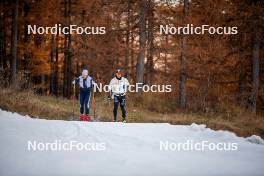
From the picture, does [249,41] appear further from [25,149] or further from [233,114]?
[25,149]

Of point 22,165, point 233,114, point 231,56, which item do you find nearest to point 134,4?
point 231,56

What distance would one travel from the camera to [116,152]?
7.89m

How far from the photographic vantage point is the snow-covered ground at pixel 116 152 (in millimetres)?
6762

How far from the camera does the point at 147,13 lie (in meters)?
20.9

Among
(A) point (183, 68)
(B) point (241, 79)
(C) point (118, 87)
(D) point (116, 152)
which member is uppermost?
(A) point (183, 68)

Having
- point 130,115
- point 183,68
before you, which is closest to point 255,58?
point 183,68

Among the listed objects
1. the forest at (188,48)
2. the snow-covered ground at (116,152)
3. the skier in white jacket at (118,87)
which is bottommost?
the snow-covered ground at (116,152)

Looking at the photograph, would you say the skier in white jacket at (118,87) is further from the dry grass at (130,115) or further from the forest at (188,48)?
the forest at (188,48)

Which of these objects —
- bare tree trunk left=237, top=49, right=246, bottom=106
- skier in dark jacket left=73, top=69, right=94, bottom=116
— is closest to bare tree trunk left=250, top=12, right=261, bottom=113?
bare tree trunk left=237, top=49, right=246, bottom=106

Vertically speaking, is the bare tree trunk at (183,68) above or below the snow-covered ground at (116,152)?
above

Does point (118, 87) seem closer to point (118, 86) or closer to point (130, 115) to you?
point (118, 86)

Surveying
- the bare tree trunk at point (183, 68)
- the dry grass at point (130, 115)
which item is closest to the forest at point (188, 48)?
the bare tree trunk at point (183, 68)

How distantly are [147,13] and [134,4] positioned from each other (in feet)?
4.43

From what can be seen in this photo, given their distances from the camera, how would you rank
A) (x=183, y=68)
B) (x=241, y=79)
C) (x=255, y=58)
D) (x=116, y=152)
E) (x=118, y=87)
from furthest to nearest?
1. (x=241, y=79)
2. (x=183, y=68)
3. (x=255, y=58)
4. (x=118, y=87)
5. (x=116, y=152)
